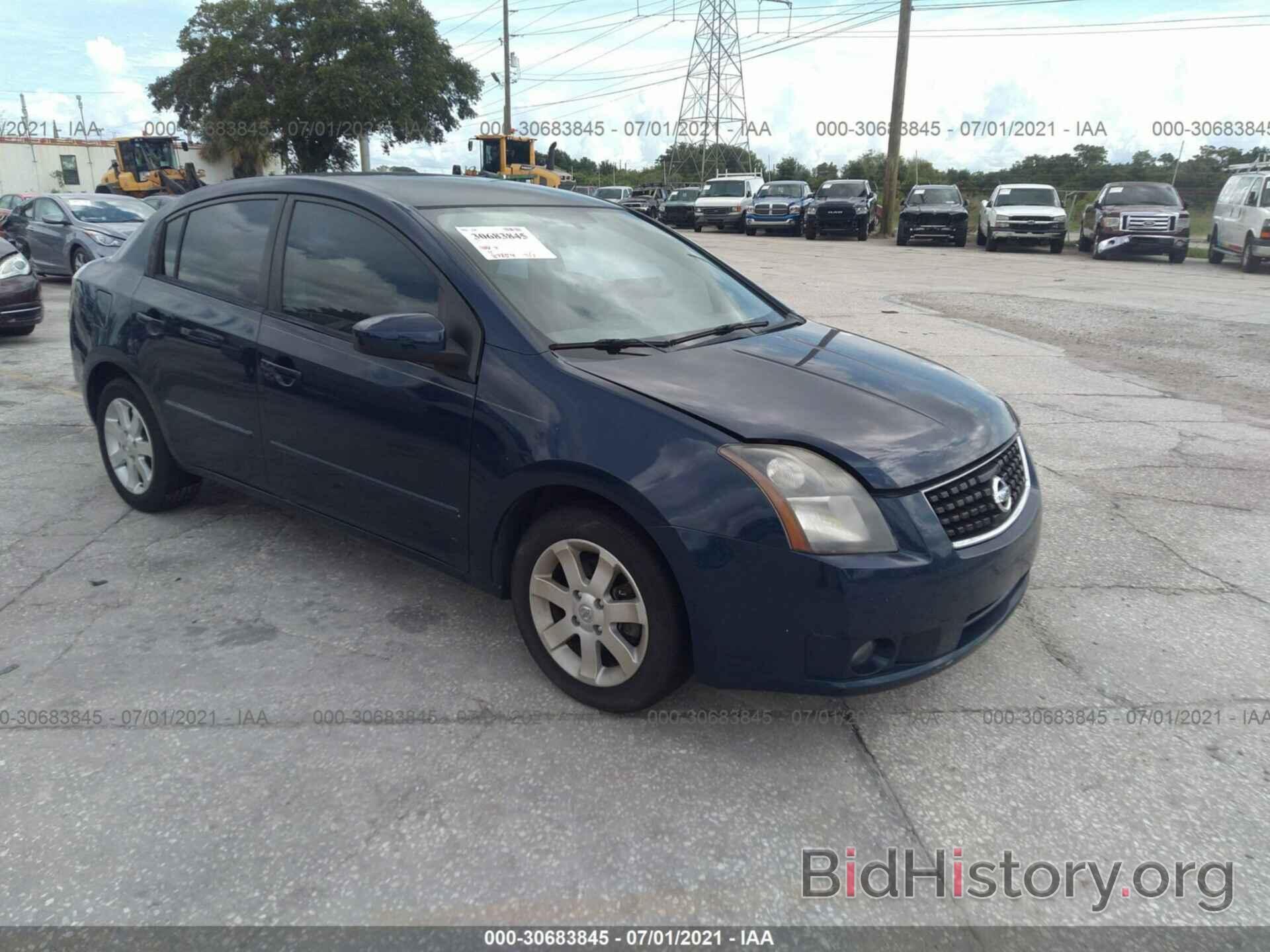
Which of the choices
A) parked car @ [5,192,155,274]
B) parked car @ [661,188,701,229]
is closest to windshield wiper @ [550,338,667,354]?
parked car @ [5,192,155,274]

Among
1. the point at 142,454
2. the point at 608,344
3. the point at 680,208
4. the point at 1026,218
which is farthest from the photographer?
the point at 680,208

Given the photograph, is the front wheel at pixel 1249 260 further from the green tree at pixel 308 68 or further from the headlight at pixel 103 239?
the green tree at pixel 308 68

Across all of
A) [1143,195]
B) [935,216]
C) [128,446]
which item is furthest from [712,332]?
[935,216]

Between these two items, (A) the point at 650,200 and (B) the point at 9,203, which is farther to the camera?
(A) the point at 650,200

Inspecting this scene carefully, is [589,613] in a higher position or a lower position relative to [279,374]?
lower

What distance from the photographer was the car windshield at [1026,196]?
24.3 m

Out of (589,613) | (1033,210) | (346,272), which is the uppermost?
(1033,210)

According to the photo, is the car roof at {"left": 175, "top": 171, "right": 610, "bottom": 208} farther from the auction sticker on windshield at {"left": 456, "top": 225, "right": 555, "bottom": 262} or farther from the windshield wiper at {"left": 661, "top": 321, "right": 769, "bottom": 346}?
the windshield wiper at {"left": 661, "top": 321, "right": 769, "bottom": 346}

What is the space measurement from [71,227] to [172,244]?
11.7m

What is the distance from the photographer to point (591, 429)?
2.73 meters

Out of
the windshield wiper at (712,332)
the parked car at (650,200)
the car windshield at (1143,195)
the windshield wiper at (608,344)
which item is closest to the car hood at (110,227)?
the windshield wiper at (712,332)

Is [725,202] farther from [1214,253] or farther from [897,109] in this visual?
[1214,253]

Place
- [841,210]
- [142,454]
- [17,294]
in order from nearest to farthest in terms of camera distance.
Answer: [142,454]
[17,294]
[841,210]

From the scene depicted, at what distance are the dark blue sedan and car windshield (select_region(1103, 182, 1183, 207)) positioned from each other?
21.6 metres
